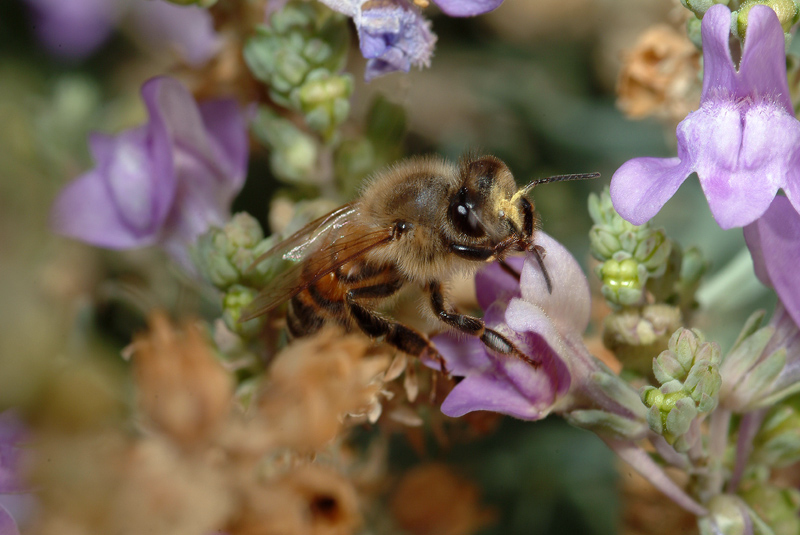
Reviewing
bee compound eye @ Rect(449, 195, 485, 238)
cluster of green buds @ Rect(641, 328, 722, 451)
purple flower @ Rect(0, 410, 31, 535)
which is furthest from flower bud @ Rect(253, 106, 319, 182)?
cluster of green buds @ Rect(641, 328, 722, 451)

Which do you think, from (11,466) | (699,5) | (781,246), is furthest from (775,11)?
(11,466)

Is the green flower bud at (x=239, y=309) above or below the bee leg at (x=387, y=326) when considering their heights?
below

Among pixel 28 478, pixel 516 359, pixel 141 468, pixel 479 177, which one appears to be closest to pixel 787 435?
pixel 516 359

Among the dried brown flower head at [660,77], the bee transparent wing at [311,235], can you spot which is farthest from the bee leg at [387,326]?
the dried brown flower head at [660,77]

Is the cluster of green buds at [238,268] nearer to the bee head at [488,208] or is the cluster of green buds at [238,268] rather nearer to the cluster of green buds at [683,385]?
the bee head at [488,208]

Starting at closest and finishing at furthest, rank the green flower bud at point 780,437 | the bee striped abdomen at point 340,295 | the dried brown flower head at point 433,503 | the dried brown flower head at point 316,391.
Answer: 1. the dried brown flower head at point 316,391
2. the green flower bud at point 780,437
3. the bee striped abdomen at point 340,295
4. the dried brown flower head at point 433,503

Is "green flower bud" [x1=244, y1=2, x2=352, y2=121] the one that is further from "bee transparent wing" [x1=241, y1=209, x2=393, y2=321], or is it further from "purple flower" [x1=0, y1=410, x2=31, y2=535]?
"purple flower" [x1=0, y1=410, x2=31, y2=535]
